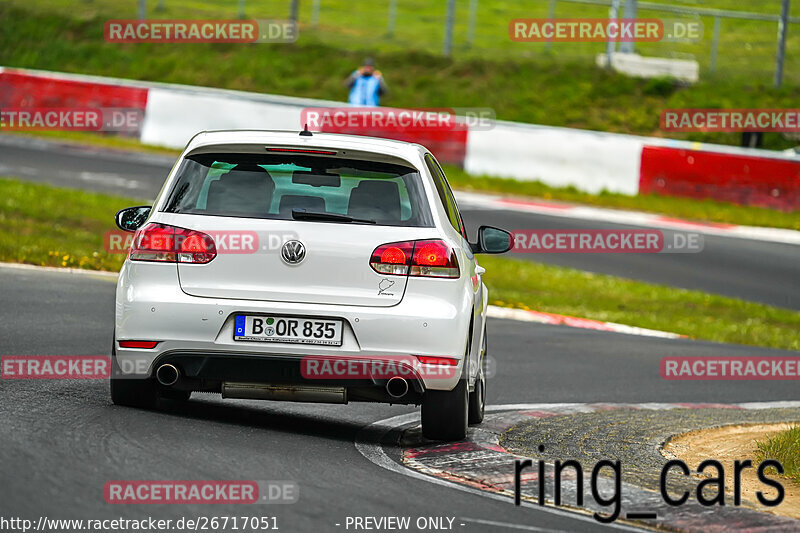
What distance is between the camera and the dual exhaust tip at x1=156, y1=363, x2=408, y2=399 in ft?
24.2

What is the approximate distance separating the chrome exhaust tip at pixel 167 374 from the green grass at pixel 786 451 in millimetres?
3447

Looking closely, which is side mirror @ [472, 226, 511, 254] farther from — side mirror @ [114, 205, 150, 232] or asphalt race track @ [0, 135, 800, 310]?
asphalt race track @ [0, 135, 800, 310]

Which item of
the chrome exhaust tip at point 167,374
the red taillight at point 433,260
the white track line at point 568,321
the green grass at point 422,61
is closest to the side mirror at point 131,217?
the chrome exhaust tip at point 167,374

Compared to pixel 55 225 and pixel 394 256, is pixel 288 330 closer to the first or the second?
pixel 394 256

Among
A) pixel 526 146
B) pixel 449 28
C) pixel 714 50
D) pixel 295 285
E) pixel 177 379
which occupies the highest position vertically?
pixel 449 28

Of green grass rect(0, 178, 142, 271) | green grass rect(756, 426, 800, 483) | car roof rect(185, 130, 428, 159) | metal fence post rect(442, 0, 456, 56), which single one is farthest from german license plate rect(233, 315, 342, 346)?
metal fence post rect(442, 0, 456, 56)

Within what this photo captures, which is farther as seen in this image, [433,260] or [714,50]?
[714,50]

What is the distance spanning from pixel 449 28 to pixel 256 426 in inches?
955

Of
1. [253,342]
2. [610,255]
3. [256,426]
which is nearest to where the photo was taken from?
[253,342]

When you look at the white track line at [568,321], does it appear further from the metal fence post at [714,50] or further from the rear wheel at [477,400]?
the metal fence post at [714,50]

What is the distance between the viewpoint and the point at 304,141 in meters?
7.68

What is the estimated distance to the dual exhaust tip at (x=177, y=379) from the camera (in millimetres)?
7375

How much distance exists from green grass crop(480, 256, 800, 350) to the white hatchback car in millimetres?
9157

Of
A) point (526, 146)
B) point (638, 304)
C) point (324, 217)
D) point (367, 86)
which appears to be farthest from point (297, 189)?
point (367, 86)
